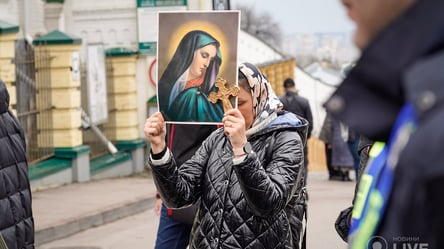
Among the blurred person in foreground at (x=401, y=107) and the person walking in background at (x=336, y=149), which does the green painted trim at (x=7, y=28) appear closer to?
the person walking in background at (x=336, y=149)

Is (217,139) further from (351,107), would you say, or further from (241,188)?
(351,107)

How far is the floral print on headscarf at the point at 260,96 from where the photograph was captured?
4.74 m

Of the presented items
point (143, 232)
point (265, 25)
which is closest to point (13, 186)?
point (143, 232)

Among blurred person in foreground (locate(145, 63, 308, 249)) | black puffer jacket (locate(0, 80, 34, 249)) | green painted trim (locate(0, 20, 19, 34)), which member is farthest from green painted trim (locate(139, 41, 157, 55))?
blurred person in foreground (locate(145, 63, 308, 249))

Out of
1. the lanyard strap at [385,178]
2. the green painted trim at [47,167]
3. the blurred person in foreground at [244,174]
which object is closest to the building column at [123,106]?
the green painted trim at [47,167]

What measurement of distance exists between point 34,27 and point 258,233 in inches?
641

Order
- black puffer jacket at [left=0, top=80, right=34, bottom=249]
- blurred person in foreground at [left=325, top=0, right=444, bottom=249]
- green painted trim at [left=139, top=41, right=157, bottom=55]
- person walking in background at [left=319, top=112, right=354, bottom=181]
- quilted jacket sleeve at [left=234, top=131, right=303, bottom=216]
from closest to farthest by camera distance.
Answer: blurred person in foreground at [left=325, top=0, right=444, bottom=249] → quilted jacket sleeve at [left=234, top=131, right=303, bottom=216] → black puffer jacket at [left=0, top=80, right=34, bottom=249] → person walking in background at [left=319, top=112, right=354, bottom=181] → green painted trim at [left=139, top=41, right=157, bottom=55]

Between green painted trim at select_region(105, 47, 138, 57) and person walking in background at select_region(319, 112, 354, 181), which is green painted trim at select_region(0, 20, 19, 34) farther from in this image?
person walking in background at select_region(319, 112, 354, 181)

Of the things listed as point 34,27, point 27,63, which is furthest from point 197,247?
point 34,27

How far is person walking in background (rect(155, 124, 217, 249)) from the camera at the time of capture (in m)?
6.30

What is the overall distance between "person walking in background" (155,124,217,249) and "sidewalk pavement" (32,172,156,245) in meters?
5.28

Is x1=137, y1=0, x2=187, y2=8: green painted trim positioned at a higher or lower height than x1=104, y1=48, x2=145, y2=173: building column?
higher

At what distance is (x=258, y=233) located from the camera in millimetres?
4445

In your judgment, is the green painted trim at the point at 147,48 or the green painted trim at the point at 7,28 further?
the green painted trim at the point at 147,48
